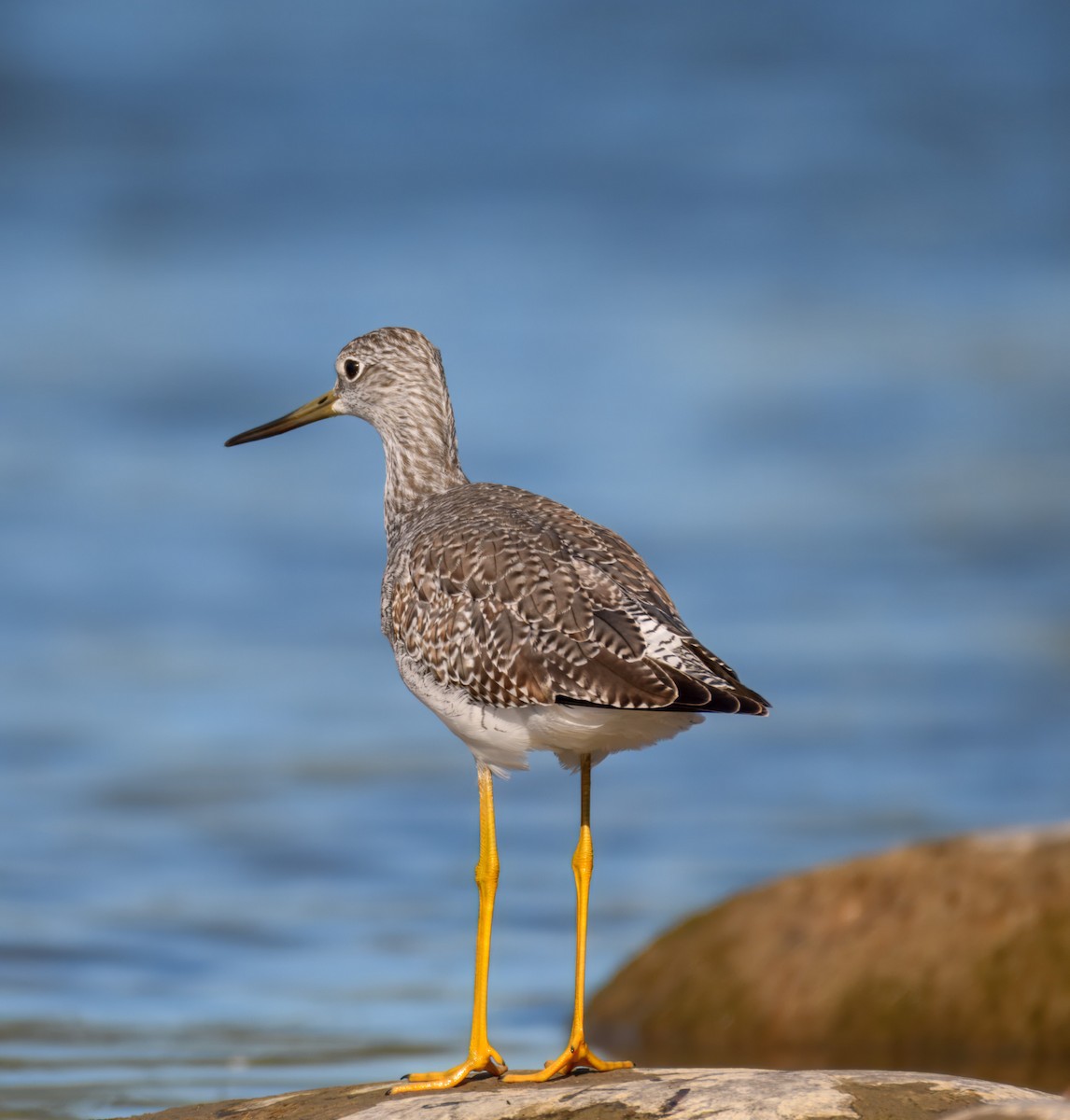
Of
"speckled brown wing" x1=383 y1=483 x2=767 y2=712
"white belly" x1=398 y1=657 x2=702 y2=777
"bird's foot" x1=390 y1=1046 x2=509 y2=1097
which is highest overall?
"speckled brown wing" x1=383 y1=483 x2=767 y2=712

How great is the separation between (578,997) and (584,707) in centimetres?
161

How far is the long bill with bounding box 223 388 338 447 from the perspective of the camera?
1348 cm

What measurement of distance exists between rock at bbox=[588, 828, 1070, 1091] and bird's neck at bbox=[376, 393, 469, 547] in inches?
160

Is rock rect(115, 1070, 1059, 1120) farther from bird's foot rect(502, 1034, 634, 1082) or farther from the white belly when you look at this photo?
the white belly

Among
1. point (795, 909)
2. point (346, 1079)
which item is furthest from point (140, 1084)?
point (795, 909)

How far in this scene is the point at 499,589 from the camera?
10195 mm

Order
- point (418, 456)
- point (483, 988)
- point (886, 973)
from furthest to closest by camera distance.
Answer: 1. point (886, 973)
2. point (418, 456)
3. point (483, 988)

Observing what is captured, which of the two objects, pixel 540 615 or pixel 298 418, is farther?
pixel 298 418

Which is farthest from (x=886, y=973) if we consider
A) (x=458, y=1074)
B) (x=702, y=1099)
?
(x=702, y=1099)

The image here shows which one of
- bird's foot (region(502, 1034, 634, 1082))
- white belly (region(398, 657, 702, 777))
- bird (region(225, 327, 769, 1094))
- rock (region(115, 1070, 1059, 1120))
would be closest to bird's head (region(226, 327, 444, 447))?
bird (region(225, 327, 769, 1094))

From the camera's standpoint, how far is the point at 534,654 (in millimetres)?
9711

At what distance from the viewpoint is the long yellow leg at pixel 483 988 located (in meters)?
9.66

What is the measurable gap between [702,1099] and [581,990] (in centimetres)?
170

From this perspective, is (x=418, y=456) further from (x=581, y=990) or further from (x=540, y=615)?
(x=581, y=990)
